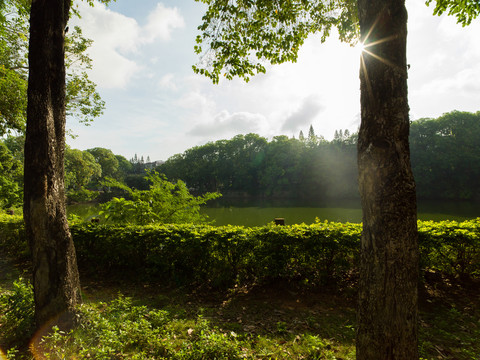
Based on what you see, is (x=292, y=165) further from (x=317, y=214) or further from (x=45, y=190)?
(x=45, y=190)

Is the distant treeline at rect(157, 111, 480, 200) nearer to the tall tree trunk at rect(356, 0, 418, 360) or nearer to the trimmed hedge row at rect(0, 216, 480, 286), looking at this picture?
the trimmed hedge row at rect(0, 216, 480, 286)

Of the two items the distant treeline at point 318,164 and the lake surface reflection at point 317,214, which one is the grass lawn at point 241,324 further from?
the distant treeline at point 318,164

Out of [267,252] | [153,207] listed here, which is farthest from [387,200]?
[153,207]

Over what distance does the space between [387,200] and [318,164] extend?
53.9 meters

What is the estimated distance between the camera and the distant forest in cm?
3825

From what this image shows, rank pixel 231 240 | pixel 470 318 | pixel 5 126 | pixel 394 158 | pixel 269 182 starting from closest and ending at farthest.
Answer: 1. pixel 394 158
2. pixel 470 318
3. pixel 231 240
4. pixel 5 126
5. pixel 269 182

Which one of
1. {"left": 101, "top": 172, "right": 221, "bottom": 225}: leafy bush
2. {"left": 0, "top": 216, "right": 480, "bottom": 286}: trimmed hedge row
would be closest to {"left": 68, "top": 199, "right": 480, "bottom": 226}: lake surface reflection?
{"left": 101, "top": 172, "right": 221, "bottom": 225}: leafy bush

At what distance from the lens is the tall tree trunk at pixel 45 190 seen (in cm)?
322

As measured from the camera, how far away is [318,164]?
5325 cm

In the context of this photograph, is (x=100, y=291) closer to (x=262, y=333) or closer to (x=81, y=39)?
(x=262, y=333)

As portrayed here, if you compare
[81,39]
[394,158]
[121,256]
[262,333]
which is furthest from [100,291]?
[81,39]

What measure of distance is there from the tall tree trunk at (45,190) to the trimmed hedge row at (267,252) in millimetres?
2360

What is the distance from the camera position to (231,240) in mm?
5324

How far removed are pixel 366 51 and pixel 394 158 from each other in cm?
103
